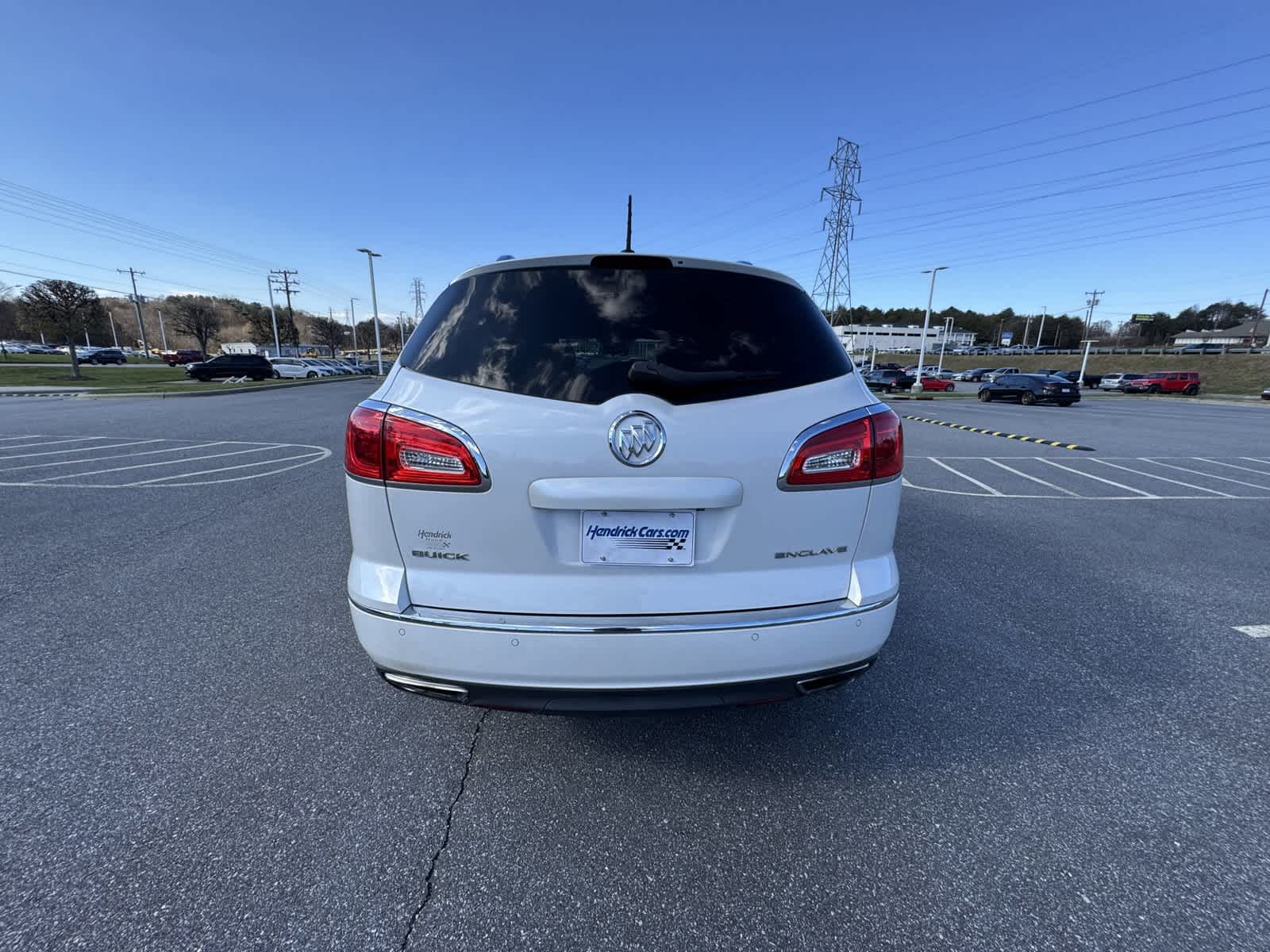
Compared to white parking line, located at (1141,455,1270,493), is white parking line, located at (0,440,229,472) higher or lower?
higher

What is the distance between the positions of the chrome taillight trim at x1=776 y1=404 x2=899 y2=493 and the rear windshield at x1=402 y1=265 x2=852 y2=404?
159mm

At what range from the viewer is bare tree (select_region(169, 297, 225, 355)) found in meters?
77.1

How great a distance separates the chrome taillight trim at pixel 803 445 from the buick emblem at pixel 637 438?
40cm

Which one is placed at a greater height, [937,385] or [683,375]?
[683,375]

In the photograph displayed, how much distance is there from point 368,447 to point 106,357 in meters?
78.5

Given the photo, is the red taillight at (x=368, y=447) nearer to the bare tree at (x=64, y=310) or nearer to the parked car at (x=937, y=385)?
the bare tree at (x=64, y=310)

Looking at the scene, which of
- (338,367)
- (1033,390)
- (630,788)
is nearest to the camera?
(630,788)

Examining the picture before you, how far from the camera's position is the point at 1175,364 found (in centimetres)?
5544

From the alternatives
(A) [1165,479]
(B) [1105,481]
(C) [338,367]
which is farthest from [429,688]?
(C) [338,367]

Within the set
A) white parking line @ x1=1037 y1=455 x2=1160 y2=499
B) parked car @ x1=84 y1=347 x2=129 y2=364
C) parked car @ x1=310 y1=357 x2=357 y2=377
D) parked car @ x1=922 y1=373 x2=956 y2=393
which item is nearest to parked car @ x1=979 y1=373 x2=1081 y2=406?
parked car @ x1=922 y1=373 x2=956 y2=393

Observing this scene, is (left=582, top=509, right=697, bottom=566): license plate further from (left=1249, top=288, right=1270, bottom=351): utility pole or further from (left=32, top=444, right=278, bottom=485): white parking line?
(left=1249, top=288, right=1270, bottom=351): utility pole

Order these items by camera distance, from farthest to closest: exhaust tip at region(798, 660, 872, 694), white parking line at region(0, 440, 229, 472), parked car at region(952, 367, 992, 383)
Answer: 1. parked car at region(952, 367, 992, 383)
2. white parking line at region(0, 440, 229, 472)
3. exhaust tip at region(798, 660, 872, 694)

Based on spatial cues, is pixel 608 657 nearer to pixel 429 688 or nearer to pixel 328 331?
pixel 429 688

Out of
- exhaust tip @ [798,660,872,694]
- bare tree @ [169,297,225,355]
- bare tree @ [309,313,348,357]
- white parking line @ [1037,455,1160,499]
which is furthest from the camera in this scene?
bare tree @ [309,313,348,357]
